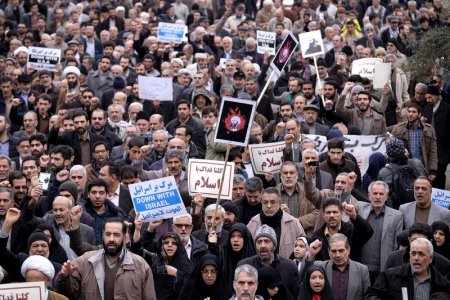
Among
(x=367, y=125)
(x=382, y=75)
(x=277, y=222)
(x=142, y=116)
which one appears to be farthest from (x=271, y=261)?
(x=382, y=75)

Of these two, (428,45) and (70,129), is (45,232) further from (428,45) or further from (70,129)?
(428,45)

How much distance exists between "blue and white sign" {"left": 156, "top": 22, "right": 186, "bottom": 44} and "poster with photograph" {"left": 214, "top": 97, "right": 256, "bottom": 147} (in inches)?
461

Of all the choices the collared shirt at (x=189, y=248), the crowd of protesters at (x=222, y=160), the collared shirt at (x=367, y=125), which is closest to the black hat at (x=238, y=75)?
the crowd of protesters at (x=222, y=160)

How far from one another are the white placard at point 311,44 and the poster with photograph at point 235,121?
8.32 m

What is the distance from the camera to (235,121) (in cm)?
1691

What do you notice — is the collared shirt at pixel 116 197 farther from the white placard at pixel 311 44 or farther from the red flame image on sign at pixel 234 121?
the white placard at pixel 311 44

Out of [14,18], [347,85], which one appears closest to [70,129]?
[347,85]

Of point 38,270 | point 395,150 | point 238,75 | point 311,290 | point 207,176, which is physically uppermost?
point 238,75

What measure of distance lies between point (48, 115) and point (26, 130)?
5.20 ft

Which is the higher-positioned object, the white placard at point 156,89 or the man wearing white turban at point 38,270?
the white placard at point 156,89

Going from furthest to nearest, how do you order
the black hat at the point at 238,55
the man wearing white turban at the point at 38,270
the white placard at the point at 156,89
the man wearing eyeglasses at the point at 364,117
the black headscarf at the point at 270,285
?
1. the black hat at the point at 238,55
2. the white placard at the point at 156,89
3. the man wearing eyeglasses at the point at 364,117
4. the black headscarf at the point at 270,285
5. the man wearing white turban at the point at 38,270

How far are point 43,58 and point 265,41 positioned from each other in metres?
4.04

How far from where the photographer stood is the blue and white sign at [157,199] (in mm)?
16438

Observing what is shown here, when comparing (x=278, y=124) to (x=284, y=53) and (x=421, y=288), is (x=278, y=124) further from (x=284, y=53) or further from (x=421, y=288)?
(x=421, y=288)
